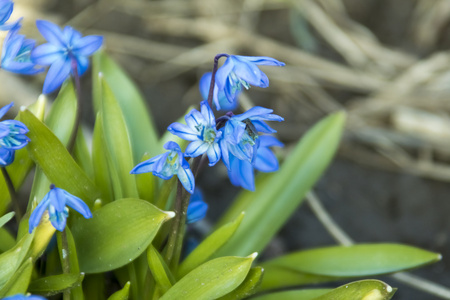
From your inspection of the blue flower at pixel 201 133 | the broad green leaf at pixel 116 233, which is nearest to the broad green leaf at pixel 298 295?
the broad green leaf at pixel 116 233

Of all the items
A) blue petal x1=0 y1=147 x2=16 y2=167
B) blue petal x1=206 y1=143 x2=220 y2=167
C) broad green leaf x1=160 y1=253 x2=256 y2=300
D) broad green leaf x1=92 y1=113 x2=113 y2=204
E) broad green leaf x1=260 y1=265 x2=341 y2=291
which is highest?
blue petal x1=206 y1=143 x2=220 y2=167

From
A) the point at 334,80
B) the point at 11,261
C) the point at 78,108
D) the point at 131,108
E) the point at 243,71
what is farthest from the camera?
the point at 334,80

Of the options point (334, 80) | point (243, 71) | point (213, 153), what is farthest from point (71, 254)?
point (334, 80)

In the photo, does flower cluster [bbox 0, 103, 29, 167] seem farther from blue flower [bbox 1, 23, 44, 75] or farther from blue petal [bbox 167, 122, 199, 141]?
blue petal [bbox 167, 122, 199, 141]

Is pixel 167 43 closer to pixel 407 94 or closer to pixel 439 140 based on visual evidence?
pixel 407 94

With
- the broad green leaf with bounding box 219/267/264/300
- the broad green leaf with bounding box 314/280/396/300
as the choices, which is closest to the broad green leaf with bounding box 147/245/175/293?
the broad green leaf with bounding box 219/267/264/300

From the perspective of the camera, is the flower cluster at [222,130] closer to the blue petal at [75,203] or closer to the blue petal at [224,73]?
the blue petal at [224,73]

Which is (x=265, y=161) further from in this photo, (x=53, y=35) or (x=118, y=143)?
(x=53, y=35)
